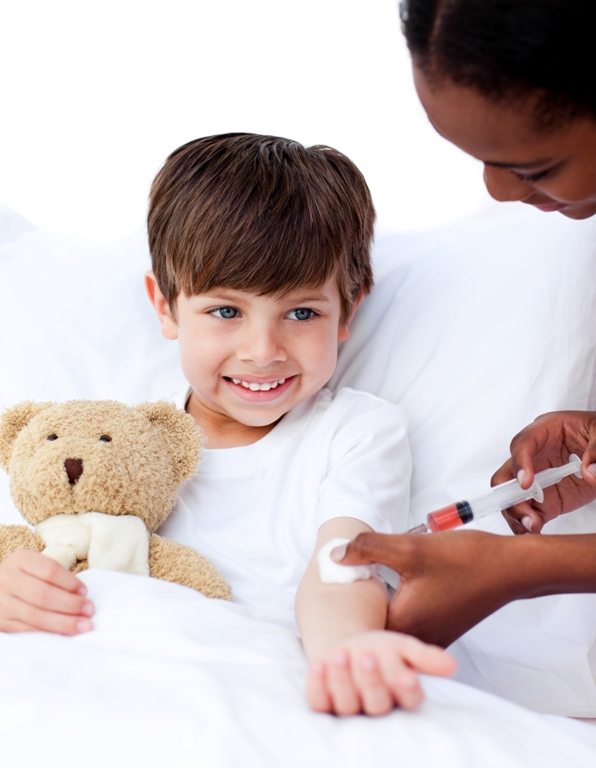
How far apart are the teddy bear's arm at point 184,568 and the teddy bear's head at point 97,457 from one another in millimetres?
44

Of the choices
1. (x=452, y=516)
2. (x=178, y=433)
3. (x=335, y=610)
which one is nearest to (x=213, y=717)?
(x=335, y=610)

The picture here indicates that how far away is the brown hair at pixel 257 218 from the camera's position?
1.45 meters

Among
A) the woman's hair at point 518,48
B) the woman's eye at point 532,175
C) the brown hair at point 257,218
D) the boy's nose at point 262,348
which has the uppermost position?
the woman's hair at point 518,48

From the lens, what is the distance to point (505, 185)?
1147 millimetres

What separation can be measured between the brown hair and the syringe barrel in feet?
1.25

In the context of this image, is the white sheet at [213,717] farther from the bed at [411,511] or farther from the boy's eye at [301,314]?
the boy's eye at [301,314]

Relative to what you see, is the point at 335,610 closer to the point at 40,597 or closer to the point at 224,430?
the point at 40,597

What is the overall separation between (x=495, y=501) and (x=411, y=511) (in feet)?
0.98

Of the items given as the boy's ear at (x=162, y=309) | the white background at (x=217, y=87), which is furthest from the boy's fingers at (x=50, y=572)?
the white background at (x=217, y=87)

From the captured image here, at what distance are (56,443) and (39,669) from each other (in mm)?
352

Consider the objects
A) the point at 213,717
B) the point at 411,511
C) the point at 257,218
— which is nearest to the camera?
the point at 213,717

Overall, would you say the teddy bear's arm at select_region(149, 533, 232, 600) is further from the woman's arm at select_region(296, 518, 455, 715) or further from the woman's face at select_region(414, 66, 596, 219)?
the woman's face at select_region(414, 66, 596, 219)

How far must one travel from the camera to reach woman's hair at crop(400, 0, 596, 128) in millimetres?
Answer: 951

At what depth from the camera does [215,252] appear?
146 cm
